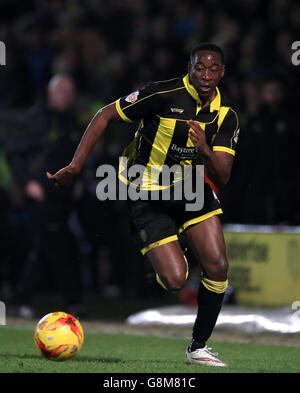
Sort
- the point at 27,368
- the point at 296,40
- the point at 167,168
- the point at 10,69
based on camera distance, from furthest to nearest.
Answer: the point at 10,69 < the point at 296,40 < the point at 167,168 < the point at 27,368

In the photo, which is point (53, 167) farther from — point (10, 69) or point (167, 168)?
point (10, 69)

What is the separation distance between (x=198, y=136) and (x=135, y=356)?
2.10 metres

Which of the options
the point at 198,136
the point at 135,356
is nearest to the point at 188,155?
the point at 198,136

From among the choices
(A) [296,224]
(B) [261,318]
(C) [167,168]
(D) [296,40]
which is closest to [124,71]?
(D) [296,40]

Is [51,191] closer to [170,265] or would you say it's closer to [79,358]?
[79,358]

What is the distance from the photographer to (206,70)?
6.98 metres

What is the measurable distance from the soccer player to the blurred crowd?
330cm

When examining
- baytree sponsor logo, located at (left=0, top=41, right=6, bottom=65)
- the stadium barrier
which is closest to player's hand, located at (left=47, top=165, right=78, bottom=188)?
the stadium barrier

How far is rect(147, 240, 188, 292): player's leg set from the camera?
727cm

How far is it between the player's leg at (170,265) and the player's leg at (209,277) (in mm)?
160

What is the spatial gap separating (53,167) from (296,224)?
2898mm

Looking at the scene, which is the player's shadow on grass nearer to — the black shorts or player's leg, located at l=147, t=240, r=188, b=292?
player's leg, located at l=147, t=240, r=188, b=292

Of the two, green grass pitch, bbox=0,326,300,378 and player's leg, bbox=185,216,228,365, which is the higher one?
player's leg, bbox=185,216,228,365

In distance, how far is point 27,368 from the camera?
6.84 m
